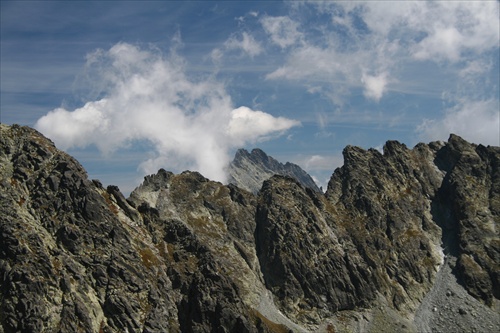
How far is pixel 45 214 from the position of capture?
458ft

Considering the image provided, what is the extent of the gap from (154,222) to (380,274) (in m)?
95.8

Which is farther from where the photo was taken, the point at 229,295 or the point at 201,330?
the point at 229,295

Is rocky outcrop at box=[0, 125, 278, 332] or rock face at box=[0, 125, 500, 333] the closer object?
rocky outcrop at box=[0, 125, 278, 332]

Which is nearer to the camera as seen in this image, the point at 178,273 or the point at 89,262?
the point at 89,262

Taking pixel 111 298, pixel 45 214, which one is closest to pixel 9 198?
pixel 45 214

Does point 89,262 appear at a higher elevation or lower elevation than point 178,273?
lower

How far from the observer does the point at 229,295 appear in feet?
482

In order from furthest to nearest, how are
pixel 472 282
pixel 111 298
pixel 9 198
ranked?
pixel 472 282, pixel 9 198, pixel 111 298

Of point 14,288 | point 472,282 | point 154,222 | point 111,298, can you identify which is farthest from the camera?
point 472,282

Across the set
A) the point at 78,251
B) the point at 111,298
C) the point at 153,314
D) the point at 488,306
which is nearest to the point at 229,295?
the point at 153,314

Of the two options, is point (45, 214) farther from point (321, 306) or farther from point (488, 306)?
point (488, 306)

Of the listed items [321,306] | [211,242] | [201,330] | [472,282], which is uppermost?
[211,242]

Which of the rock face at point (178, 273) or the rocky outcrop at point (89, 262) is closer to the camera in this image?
the rocky outcrop at point (89, 262)

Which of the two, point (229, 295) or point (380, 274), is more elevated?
point (380, 274)
